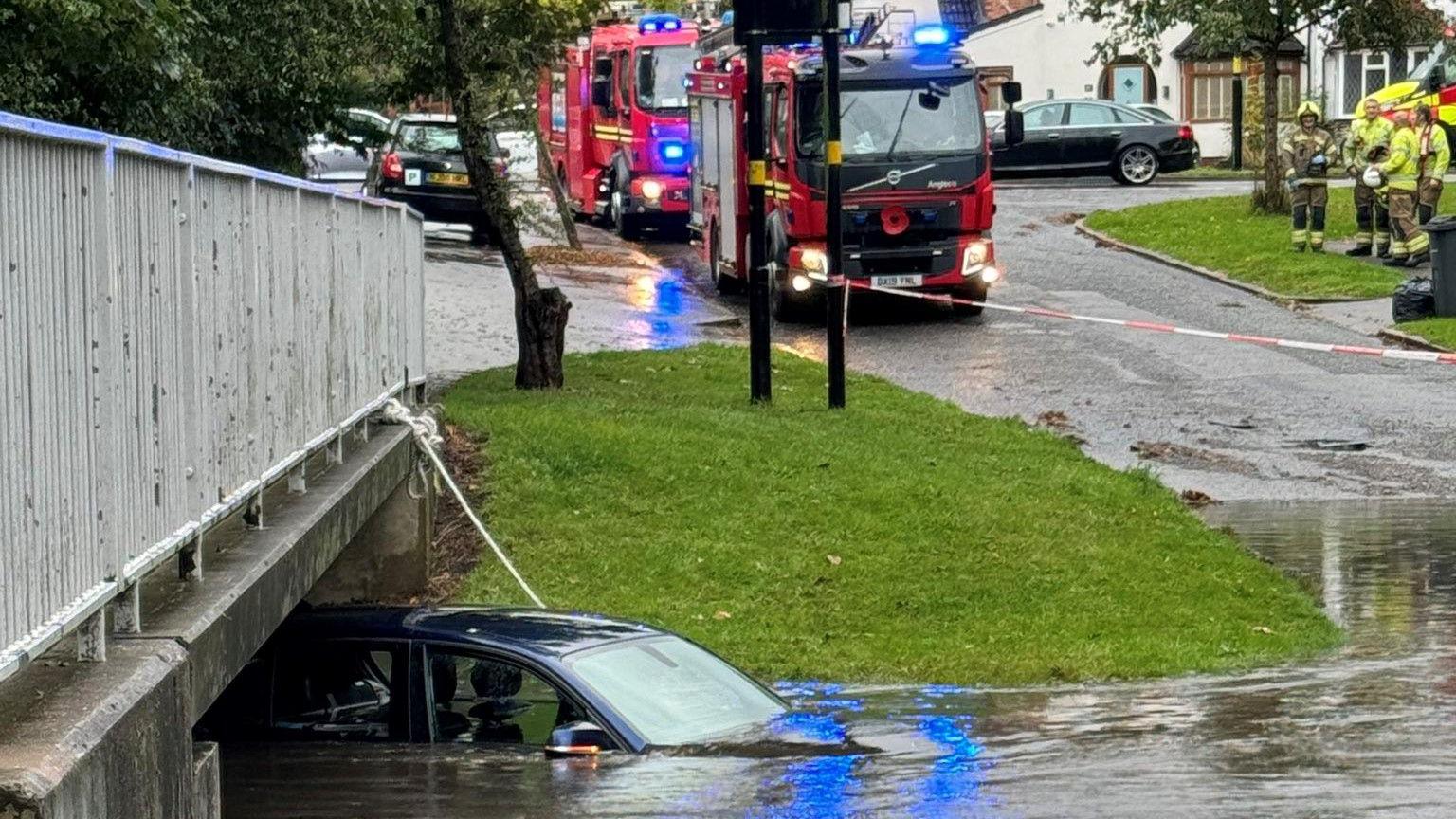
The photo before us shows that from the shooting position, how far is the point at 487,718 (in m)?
7.65

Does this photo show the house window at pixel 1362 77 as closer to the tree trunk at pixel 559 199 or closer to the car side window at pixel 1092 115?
the car side window at pixel 1092 115

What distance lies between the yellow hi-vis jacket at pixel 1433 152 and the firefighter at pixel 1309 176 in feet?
4.13

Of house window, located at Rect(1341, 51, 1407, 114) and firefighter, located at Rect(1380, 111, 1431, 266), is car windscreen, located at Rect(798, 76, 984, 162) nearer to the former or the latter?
firefighter, located at Rect(1380, 111, 1431, 266)

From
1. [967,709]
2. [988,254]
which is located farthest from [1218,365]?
[967,709]

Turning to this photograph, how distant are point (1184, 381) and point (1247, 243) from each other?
10.4 meters

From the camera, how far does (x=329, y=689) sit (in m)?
7.84

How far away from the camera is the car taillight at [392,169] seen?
33500mm

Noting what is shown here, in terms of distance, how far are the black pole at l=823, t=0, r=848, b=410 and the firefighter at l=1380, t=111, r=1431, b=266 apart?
491 inches

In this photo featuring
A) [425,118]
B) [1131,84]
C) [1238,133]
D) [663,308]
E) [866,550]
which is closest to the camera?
[866,550]

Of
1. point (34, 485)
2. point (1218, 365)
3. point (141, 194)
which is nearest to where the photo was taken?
point (34, 485)

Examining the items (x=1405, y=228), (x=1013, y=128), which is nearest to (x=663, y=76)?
(x=1013, y=128)

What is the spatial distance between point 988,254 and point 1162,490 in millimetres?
9753

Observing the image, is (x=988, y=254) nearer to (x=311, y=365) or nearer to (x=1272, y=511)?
(x=1272, y=511)

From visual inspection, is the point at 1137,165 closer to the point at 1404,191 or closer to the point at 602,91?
the point at 602,91
